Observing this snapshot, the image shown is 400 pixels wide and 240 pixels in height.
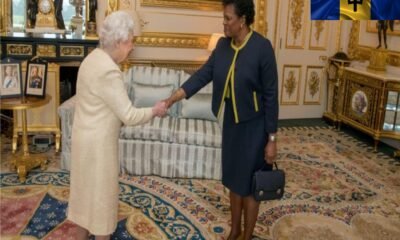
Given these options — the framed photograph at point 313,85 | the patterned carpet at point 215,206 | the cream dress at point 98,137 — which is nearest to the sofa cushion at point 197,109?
the patterned carpet at point 215,206

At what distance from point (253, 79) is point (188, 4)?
358 centimetres

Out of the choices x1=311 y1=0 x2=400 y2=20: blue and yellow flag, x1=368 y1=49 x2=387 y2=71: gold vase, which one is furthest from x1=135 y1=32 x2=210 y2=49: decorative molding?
x1=311 y1=0 x2=400 y2=20: blue and yellow flag

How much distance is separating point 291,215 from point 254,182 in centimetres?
103

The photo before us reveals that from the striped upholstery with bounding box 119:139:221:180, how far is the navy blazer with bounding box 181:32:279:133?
1.48m

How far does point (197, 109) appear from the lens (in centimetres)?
416

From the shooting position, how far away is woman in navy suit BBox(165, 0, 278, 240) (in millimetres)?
2279

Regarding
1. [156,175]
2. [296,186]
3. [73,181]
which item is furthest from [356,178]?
[73,181]

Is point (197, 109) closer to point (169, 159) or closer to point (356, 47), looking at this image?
point (169, 159)

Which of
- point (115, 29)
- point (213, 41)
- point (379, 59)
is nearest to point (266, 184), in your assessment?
point (115, 29)

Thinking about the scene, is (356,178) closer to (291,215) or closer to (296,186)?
(296,186)

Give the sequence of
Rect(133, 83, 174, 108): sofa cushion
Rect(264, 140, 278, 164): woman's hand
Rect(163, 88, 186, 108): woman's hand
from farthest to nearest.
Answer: Rect(133, 83, 174, 108): sofa cushion
Rect(163, 88, 186, 108): woman's hand
Rect(264, 140, 278, 164): woman's hand

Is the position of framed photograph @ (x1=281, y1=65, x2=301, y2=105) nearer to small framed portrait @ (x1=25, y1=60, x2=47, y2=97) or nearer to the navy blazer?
small framed portrait @ (x1=25, y1=60, x2=47, y2=97)

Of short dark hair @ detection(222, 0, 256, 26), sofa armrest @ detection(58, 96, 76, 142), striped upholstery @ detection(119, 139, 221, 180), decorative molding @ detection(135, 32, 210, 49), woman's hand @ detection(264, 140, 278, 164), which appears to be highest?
short dark hair @ detection(222, 0, 256, 26)


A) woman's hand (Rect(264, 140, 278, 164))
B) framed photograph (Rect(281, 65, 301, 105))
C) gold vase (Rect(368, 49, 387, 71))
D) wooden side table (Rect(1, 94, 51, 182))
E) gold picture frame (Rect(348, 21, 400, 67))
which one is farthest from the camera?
framed photograph (Rect(281, 65, 301, 105))
